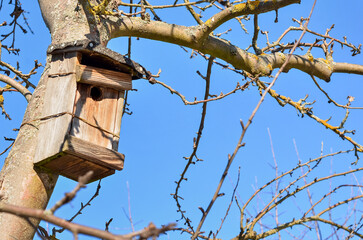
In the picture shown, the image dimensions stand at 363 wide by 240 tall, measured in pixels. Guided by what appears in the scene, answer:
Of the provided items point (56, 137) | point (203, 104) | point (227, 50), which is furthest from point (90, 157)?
point (227, 50)

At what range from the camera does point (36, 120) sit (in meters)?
3.16

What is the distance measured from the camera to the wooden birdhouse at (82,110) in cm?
309

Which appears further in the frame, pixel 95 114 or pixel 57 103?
pixel 95 114

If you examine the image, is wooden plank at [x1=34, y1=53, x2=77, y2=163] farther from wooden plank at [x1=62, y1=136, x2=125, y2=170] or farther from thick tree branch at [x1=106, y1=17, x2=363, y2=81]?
thick tree branch at [x1=106, y1=17, x2=363, y2=81]

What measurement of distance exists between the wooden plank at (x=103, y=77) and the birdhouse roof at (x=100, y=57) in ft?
0.18

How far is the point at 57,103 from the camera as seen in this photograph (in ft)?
10.5

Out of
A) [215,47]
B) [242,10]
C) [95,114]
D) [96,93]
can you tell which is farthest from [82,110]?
[242,10]

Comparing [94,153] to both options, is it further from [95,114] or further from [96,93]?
[96,93]

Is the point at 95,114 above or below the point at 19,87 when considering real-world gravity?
below

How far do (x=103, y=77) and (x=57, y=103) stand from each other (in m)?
0.38

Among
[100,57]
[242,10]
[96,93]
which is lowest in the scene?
[96,93]

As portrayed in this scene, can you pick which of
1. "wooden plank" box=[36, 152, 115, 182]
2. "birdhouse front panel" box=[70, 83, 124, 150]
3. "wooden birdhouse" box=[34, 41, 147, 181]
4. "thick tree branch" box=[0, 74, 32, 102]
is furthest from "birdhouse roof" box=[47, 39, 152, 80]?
"wooden plank" box=[36, 152, 115, 182]

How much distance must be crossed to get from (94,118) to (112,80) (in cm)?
30

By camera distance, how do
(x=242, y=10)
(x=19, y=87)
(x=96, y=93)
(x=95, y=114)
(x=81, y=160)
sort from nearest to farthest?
(x=81, y=160) → (x=95, y=114) → (x=96, y=93) → (x=242, y=10) → (x=19, y=87)
